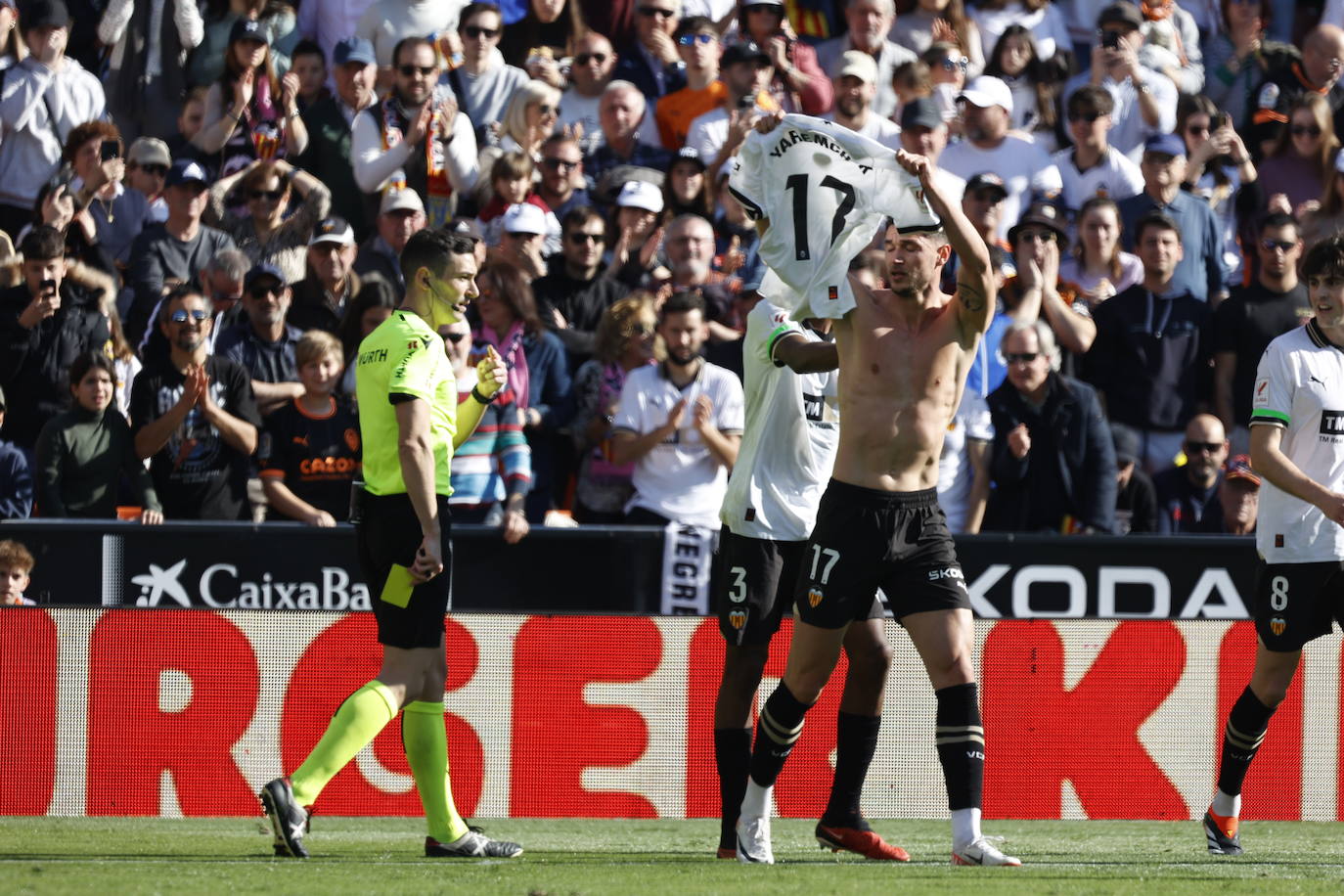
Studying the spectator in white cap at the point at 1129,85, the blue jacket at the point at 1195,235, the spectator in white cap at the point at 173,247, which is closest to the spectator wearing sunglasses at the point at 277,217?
the spectator in white cap at the point at 173,247

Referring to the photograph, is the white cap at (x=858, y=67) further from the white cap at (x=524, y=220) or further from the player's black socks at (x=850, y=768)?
the player's black socks at (x=850, y=768)

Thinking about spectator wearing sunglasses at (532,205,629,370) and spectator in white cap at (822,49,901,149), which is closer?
spectator wearing sunglasses at (532,205,629,370)

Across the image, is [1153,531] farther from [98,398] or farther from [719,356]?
[98,398]

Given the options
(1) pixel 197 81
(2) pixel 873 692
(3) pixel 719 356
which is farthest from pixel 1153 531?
(1) pixel 197 81

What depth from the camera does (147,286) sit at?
486 inches

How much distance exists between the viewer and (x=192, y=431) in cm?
1093

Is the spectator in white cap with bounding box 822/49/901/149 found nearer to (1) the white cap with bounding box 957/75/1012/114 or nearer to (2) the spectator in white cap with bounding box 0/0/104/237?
(1) the white cap with bounding box 957/75/1012/114

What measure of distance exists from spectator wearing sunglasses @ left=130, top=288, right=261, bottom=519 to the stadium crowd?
0.06ft

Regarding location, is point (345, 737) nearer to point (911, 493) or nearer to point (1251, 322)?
point (911, 493)

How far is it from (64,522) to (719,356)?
12.7 ft

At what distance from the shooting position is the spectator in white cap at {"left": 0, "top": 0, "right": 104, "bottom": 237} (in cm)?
1330

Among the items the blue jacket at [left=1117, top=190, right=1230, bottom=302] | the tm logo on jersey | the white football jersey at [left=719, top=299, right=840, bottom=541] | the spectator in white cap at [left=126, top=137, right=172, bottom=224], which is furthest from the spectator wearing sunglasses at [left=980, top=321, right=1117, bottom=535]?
the spectator in white cap at [left=126, top=137, right=172, bottom=224]

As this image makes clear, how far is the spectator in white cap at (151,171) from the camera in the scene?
43.3 feet

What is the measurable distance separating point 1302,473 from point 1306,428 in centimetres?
23
